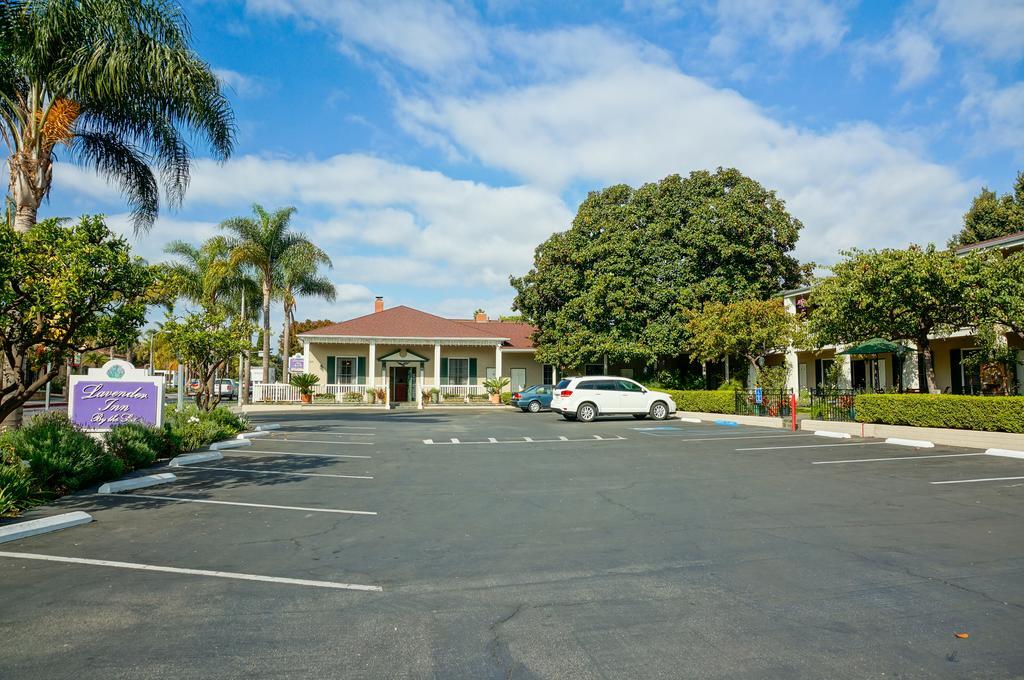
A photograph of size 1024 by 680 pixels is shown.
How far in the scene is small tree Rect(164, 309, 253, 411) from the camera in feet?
57.9

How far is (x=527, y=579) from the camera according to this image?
548 cm

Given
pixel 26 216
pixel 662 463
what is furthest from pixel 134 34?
pixel 662 463

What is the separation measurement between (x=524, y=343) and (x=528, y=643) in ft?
126

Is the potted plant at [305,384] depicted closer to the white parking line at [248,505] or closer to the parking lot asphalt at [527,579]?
the parking lot asphalt at [527,579]

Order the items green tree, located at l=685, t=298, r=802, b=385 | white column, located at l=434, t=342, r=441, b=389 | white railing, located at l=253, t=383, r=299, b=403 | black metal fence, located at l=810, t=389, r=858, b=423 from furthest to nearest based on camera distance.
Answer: white column, located at l=434, t=342, r=441, b=389 → white railing, located at l=253, t=383, r=299, b=403 → green tree, located at l=685, t=298, r=802, b=385 → black metal fence, located at l=810, t=389, r=858, b=423

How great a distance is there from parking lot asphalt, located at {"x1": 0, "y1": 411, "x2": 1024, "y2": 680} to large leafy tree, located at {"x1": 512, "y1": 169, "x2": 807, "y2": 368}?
20.2 metres

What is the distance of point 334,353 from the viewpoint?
39.2 meters

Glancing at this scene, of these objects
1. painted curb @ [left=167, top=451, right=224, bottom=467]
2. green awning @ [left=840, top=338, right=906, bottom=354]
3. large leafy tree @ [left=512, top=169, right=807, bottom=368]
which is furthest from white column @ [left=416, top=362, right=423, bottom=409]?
painted curb @ [left=167, top=451, right=224, bottom=467]

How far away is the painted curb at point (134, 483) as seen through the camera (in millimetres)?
9305

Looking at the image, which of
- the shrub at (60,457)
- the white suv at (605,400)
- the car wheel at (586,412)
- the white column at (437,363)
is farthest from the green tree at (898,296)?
the white column at (437,363)

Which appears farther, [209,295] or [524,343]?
[524,343]

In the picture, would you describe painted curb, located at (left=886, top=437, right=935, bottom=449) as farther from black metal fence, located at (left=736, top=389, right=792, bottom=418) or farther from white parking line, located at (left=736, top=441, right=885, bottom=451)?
black metal fence, located at (left=736, top=389, right=792, bottom=418)

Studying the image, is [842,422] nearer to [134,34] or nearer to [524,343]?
[134,34]

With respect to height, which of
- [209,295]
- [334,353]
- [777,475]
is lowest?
[777,475]
